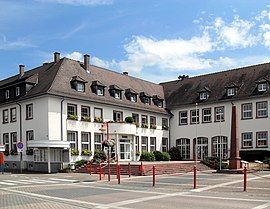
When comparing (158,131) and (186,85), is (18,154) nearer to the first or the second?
(158,131)

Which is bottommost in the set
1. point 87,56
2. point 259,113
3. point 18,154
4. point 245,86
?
point 18,154

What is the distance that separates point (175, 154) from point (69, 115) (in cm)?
1597

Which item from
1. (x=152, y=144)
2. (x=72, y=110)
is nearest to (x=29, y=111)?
(x=72, y=110)

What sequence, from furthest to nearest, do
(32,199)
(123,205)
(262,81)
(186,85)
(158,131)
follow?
1. (186,85)
2. (158,131)
3. (262,81)
4. (32,199)
5. (123,205)

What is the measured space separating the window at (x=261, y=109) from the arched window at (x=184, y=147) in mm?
9355

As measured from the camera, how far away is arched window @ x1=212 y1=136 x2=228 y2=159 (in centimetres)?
4369

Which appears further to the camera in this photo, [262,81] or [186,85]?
[186,85]

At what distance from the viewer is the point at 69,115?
1428 inches

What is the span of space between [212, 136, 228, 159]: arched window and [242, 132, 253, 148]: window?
2.00 meters

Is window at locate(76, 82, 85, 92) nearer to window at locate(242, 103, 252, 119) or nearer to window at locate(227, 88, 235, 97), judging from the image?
window at locate(227, 88, 235, 97)

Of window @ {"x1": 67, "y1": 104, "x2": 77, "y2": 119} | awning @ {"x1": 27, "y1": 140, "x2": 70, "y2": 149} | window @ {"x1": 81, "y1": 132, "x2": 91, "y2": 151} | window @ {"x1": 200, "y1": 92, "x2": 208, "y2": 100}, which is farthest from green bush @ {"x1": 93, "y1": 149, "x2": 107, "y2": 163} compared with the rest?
window @ {"x1": 200, "y1": 92, "x2": 208, "y2": 100}

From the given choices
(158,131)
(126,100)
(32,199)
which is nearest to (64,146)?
(126,100)

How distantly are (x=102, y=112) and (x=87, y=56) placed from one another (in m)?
6.69

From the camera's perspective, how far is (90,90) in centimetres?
3941
